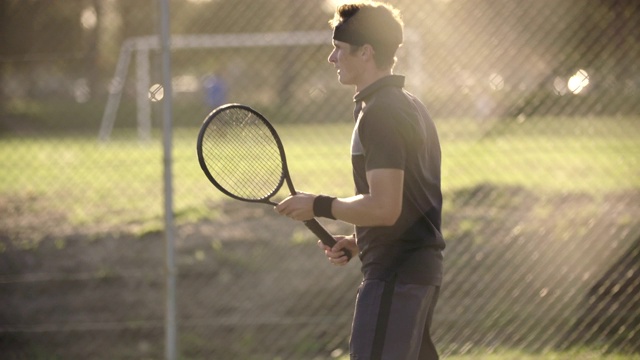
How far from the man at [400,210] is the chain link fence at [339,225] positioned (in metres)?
2.18

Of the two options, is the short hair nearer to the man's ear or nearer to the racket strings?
the man's ear

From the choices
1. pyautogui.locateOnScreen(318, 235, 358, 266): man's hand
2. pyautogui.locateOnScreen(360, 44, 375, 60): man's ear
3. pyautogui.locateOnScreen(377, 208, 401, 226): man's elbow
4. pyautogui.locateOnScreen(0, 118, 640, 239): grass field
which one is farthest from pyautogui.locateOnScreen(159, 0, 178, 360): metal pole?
pyautogui.locateOnScreen(0, 118, 640, 239): grass field

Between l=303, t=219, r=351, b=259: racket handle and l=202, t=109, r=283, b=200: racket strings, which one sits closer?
l=303, t=219, r=351, b=259: racket handle

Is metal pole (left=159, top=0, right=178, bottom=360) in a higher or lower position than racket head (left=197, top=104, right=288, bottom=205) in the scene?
lower

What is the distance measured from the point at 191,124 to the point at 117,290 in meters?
7.01

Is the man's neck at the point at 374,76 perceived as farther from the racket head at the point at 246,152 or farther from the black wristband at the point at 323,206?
the racket head at the point at 246,152

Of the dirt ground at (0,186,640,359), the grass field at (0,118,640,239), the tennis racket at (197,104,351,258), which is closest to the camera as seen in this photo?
the tennis racket at (197,104,351,258)

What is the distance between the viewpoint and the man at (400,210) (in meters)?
3.27

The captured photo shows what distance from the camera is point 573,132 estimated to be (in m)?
7.54

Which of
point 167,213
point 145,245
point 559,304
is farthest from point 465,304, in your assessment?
point 145,245

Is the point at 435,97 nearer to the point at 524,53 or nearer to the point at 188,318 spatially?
the point at 524,53

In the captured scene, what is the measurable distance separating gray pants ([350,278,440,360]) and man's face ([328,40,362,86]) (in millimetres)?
765

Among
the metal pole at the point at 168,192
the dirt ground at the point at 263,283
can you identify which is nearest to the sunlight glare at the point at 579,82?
the dirt ground at the point at 263,283

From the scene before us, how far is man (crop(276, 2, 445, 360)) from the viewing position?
10.7 ft
